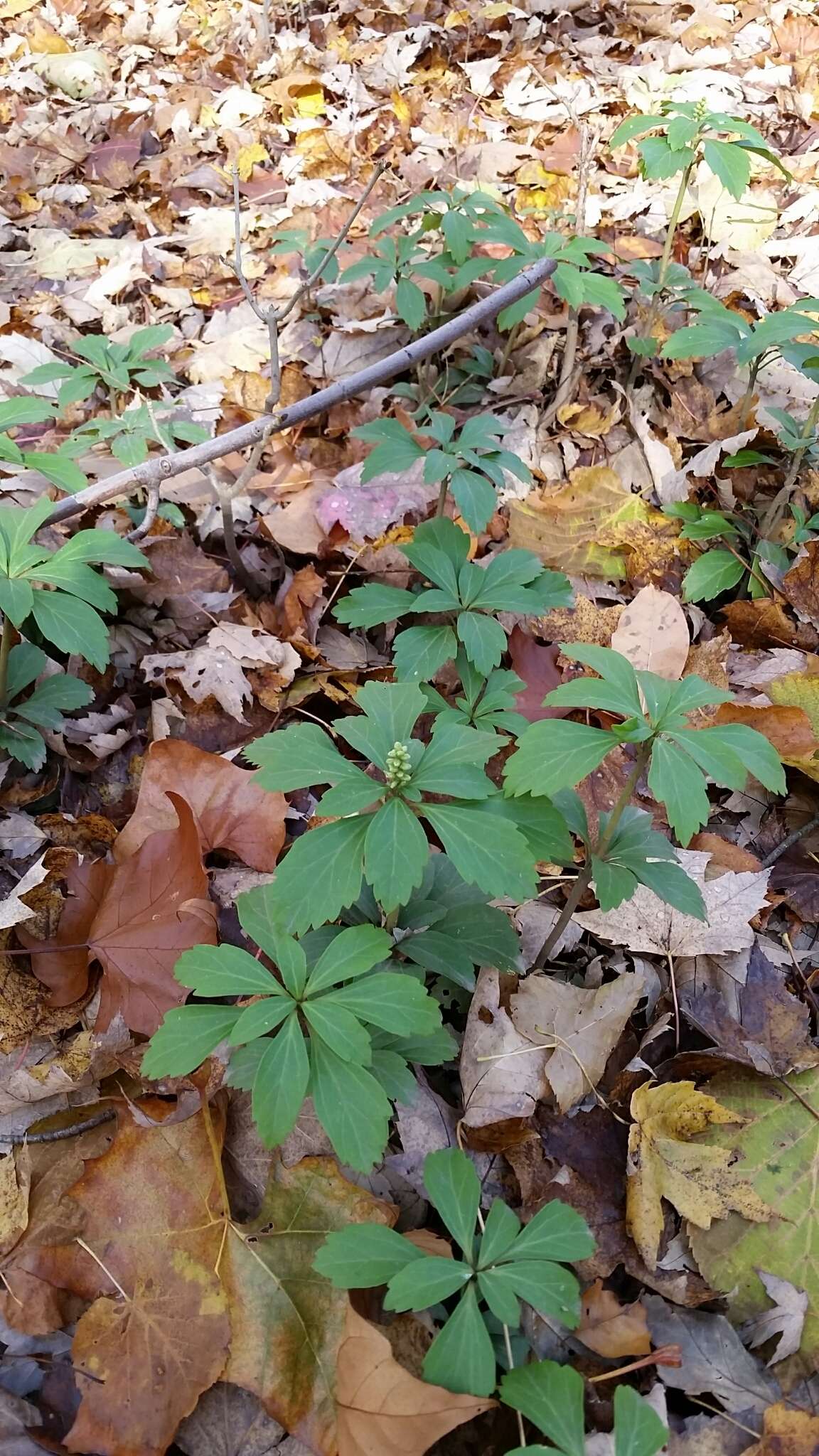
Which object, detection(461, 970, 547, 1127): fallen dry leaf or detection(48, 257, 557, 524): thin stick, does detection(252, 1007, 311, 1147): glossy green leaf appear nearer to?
detection(461, 970, 547, 1127): fallen dry leaf

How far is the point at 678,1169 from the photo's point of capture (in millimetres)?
1456

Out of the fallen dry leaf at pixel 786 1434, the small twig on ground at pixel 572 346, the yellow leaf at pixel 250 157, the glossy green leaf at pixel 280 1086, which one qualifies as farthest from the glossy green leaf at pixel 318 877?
the yellow leaf at pixel 250 157

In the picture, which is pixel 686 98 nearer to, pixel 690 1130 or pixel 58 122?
pixel 58 122

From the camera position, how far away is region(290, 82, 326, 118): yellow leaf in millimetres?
4535

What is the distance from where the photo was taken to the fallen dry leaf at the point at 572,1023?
1.55 m

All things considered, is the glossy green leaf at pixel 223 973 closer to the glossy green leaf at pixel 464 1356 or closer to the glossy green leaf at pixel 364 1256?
the glossy green leaf at pixel 364 1256

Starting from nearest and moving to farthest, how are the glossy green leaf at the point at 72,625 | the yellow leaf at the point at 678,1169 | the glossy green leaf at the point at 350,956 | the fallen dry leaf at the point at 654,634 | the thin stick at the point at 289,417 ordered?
the glossy green leaf at the point at 350,956
the yellow leaf at the point at 678,1169
the glossy green leaf at the point at 72,625
the fallen dry leaf at the point at 654,634
the thin stick at the point at 289,417

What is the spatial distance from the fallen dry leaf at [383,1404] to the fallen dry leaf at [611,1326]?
218 millimetres

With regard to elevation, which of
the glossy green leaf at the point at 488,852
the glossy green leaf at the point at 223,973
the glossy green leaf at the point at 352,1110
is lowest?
the glossy green leaf at the point at 352,1110

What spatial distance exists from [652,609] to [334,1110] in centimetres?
162

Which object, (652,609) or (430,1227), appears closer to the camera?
(430,1227)

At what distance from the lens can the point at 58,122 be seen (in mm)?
4617

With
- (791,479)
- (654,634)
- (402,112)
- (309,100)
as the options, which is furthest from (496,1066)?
(309,100)

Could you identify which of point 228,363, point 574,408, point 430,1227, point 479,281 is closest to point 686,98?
point 479,281
